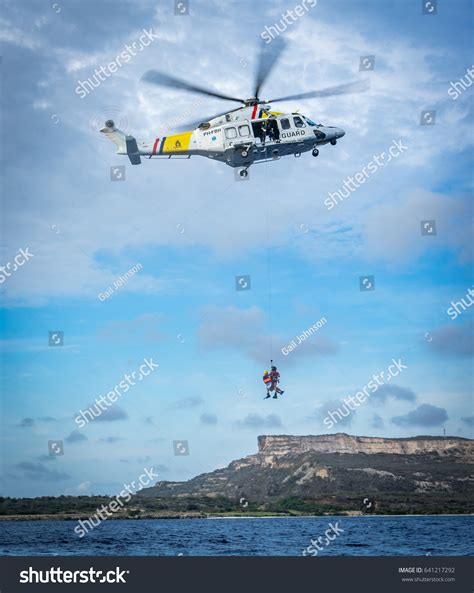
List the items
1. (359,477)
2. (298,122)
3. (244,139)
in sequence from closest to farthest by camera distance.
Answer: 1. (244,139)
2. (298,122)
3. (359,477)

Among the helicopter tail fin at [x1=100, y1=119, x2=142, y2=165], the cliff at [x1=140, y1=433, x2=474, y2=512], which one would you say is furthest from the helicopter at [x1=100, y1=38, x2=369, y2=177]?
the cliff at [x1=140, y1=433, x2=474, y2=512]

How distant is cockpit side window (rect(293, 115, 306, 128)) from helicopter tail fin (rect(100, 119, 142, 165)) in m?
7.82

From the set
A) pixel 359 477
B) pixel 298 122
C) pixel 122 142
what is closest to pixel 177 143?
pixel 122 142

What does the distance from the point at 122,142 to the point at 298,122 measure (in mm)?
8702

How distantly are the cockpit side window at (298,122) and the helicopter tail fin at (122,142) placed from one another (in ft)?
25.7

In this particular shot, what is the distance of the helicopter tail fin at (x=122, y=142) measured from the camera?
38.0 m

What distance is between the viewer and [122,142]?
127 ft

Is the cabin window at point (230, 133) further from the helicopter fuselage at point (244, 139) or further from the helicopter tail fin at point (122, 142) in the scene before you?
the helicopter tail fin at point (122, 142)

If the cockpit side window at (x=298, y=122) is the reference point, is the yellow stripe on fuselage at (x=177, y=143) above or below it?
below

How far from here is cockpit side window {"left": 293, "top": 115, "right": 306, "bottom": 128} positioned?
124 ft

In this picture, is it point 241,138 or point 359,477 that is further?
point 359,477

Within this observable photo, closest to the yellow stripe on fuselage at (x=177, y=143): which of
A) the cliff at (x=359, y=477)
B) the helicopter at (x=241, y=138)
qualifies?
the helicopter at (x=241, y=138)

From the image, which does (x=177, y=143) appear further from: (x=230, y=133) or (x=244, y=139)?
(x=244, y=139)
